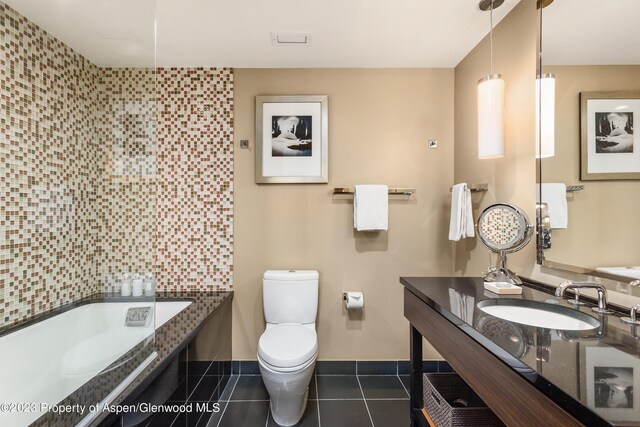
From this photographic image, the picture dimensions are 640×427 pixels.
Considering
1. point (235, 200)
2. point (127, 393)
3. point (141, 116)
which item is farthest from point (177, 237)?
point (127, 393)

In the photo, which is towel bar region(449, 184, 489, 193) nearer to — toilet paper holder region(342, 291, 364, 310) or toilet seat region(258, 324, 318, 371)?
toilet paper holder region(342, 291, 364, 310)

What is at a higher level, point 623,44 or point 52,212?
point 623,44

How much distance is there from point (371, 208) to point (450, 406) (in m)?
1.25

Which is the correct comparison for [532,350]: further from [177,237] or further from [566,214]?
[177,237]

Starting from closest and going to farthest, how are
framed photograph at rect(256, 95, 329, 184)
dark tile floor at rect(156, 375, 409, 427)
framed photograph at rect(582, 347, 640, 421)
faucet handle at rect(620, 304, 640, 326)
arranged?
framed photograph at rect(582, 347, 640, 421)
faucet handle at rect(620, 304, 640, 326)
dark tile floor at rect(156, 375, 409, 427)
framed photograph at rect(256, 95, 329, 184)

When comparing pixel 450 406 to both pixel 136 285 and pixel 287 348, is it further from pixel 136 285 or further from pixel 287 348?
pixel 136 285

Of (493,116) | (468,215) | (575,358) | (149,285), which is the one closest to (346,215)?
(468,215)

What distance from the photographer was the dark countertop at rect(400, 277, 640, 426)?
21.4 inches

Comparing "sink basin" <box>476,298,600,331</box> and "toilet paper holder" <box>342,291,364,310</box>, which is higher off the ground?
"sink basin" <box>476,298,600,331</box>

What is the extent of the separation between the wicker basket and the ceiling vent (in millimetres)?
2139

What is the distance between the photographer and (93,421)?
0.86 meters

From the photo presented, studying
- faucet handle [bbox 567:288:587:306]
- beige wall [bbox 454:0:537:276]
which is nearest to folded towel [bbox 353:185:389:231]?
beige wall [bbox 454:0:537:276]

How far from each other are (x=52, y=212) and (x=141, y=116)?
1.92 ft

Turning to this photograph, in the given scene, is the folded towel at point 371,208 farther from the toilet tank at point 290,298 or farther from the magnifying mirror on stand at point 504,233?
the magnifying mirror on stand at point 504,233
